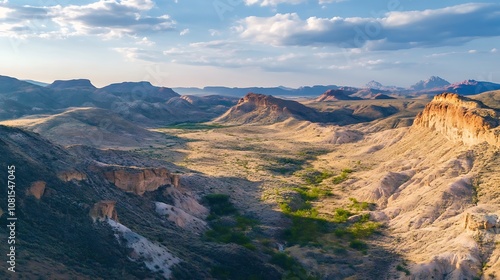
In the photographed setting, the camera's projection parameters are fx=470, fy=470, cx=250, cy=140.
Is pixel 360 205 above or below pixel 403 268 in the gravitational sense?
above

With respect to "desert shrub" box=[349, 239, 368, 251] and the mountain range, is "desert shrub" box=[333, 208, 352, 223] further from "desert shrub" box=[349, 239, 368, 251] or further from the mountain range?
"desert shrub" box=[349, 239, 368, 251]

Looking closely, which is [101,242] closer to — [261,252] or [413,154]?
[261,252]

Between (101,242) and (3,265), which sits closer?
(3,265)

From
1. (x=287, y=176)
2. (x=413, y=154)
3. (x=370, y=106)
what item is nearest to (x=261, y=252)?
(x=287, y=176)

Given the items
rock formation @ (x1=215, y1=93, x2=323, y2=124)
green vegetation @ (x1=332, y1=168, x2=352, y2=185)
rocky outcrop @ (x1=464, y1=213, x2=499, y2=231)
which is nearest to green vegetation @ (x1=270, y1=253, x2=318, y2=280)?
rocky outcrop @ (x1=464, y1=213, x2=499, y2=231)

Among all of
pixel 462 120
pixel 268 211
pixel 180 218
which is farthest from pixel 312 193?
pixel 462 120

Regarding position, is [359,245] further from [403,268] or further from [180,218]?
[180,218]

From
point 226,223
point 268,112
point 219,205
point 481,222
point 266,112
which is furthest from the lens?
point 266,112
